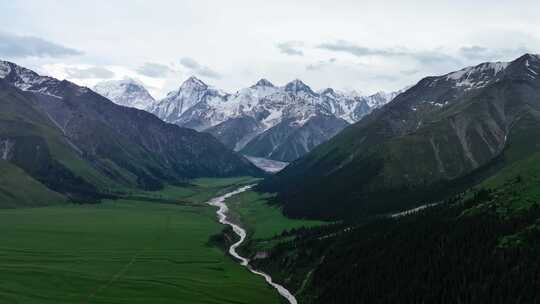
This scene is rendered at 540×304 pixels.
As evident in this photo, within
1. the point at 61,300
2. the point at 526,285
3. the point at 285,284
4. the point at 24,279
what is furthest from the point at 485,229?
the point at 24,279

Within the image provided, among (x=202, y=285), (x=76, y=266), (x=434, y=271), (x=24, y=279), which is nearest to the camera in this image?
(x=434, y=271)

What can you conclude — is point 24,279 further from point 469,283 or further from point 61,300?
point 469,283

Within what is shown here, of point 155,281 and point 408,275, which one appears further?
point 155,281

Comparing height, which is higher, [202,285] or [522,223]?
[522,223]

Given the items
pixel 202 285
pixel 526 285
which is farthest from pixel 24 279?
pixel 526 285

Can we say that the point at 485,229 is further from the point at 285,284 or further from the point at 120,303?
the point at 120,303

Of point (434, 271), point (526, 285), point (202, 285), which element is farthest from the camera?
point (202, 285)

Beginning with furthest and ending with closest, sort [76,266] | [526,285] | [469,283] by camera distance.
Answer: [76,266] → [469,283] → [526,285]

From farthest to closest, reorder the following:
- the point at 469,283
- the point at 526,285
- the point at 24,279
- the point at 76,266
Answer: the point at 76,266
the point at 24,279
the point at 469,283
the point at 526,285

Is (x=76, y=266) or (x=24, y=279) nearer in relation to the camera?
(x=24, y=279)
